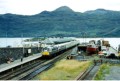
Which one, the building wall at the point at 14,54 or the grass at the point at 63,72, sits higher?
the building wall at the point at 14,54

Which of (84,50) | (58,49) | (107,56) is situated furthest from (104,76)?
(84,50)

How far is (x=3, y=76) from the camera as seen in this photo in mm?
42156

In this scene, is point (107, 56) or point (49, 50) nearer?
point (107, 56)

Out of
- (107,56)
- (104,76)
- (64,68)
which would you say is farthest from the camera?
(107,56)

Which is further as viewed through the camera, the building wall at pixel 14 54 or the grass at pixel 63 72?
the building wall at pixel 14 54

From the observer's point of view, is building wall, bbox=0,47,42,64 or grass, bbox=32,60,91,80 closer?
grass, bbox=32,60,91,80

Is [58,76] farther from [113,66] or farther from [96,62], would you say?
[96,62]

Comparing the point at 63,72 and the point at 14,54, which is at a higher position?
the point at 14,54

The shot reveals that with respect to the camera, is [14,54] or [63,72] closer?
[63,72]

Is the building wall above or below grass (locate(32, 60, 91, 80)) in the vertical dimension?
above

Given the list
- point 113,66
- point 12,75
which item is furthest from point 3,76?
point 113,66

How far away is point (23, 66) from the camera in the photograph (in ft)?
179

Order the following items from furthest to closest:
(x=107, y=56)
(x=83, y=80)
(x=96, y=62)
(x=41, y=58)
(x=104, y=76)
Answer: (x=41, y=58)
(x=107, y=56)
(x=96, y=62)
(x=104, y=76)
(x=83, y=80)

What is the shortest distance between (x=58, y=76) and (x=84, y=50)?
4696 cm
